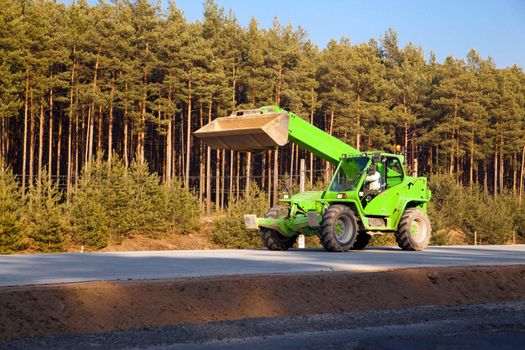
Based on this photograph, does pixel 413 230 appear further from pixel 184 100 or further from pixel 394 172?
pixel 184 100

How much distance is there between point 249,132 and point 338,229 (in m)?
3.41

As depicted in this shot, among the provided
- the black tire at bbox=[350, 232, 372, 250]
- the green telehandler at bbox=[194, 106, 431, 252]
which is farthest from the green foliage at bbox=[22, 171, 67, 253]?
the black tire at bbox=[350, 232, 372, 250]

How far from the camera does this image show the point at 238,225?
38406 millimetres

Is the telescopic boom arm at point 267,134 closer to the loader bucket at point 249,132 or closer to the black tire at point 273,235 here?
the loader bucket at point 249,132

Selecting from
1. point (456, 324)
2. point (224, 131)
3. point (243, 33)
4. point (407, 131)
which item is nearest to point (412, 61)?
point (407, 131)

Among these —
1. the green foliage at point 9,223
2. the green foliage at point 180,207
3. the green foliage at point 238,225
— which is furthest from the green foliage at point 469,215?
the green foliage at point 9,223

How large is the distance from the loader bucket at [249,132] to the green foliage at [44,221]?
669 inches

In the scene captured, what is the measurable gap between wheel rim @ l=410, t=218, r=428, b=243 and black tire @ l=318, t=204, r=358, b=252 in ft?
8.25

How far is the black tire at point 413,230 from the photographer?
19812 millimetres

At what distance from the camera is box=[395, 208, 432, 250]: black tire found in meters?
19.8

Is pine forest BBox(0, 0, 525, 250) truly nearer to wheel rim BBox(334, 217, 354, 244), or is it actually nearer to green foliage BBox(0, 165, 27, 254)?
green foliage BBox(0, 165, 27, 254)

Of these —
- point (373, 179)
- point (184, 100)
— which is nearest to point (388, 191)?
point (373, 179)

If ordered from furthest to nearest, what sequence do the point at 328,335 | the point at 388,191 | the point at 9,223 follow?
the point at 9,223 → the point at 388,191 → the point at 328,335

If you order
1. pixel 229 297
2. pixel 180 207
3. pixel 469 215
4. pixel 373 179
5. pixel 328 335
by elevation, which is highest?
pixel 373 179
